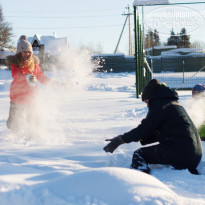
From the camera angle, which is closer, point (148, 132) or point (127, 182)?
point (127, 182)

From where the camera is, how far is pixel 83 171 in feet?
6.83

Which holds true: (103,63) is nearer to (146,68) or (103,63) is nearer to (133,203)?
(146,68)

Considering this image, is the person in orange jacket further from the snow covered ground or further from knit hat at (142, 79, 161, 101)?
knit hat at (142, 79, 161, 101)

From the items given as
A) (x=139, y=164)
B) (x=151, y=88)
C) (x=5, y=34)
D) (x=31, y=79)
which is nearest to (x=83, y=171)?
(x=139, y=164)

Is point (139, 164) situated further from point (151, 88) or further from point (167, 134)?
point (151, 88)

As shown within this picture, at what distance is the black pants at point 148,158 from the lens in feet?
9.05

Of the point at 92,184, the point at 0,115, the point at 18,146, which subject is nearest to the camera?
the point at 92,184

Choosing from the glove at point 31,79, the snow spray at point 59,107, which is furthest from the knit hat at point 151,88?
the glove at point 31,79

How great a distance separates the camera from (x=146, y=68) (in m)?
9.68

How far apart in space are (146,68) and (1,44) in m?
22.8

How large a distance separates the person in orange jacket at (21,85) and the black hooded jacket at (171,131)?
1.76 meters

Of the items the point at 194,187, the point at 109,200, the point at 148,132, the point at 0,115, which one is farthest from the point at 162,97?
the point at 0,115

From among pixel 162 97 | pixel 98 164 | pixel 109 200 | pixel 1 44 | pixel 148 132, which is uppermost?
pixel 1 44

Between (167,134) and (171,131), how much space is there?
0.06 metres
